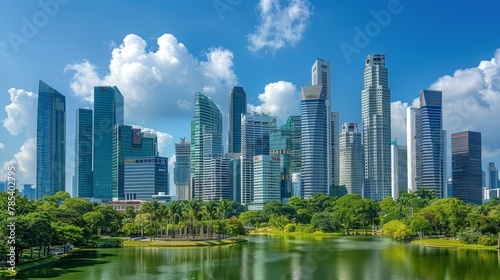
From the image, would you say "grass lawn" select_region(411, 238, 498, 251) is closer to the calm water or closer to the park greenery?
the park greenery

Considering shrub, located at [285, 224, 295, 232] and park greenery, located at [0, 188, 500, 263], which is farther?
shrub, located at [285, 224, 295, 232]

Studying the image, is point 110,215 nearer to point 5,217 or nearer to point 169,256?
point 169,256

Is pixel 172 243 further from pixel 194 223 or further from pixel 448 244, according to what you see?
pixel 448 244

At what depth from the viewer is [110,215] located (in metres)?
102

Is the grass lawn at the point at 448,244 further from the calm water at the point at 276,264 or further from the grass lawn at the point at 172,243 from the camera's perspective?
the grass lawn at the point at 172,243

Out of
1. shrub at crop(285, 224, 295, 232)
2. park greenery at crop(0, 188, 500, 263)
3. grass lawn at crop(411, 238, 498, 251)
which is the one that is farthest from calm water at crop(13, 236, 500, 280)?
shrub at crop(285, 224, 295, 232)

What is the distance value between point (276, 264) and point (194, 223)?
33.7m

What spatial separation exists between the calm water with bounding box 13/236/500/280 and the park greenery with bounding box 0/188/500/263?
449 centimetres

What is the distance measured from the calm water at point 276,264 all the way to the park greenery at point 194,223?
14.7 ft

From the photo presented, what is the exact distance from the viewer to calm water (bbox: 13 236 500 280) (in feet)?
168

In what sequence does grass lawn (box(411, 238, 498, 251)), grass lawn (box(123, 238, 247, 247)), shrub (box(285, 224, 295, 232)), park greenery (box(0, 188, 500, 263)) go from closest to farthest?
park greenery (box(0, 188, 500, 263))
grass lawn (box(411, 238, 498, 251))
grass lawn (box(123, 238, 247, 247))
shrub (box(285, 224, 295, 232))

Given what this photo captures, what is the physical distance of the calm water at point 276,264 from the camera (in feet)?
168

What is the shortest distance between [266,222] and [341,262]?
284 feet

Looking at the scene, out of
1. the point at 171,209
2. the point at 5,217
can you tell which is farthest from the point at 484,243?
the point at 5,217
